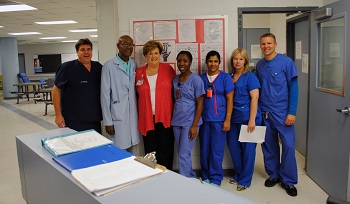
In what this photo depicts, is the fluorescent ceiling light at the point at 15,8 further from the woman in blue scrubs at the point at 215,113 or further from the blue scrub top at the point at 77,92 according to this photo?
the woman in blue scrubs at the point at 215,113

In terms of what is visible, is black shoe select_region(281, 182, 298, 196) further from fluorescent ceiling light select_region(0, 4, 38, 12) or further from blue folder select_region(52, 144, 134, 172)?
fluorescent ceiling light select_region(0, 4, 38, 12)

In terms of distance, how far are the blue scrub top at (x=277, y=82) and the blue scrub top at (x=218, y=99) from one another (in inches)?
13.4

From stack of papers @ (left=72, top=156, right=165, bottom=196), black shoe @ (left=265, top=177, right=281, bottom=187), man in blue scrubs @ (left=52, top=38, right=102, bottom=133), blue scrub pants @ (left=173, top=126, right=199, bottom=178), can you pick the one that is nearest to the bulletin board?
man in blue scrubs @ (left=52, top=38, right=102, bottom=133)

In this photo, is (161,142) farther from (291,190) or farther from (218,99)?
(291,190)

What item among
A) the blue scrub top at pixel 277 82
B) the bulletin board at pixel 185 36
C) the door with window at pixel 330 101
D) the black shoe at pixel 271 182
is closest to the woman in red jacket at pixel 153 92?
the bulletin board at pixel 185 36

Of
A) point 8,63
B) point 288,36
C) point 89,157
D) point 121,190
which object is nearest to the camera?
point 121,190

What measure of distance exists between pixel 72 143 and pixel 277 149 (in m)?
2.23

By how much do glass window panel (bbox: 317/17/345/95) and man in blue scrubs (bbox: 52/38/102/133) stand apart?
218 centimetres

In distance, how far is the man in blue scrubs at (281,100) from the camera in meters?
2.80

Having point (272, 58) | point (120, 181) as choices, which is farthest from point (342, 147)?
point (120, 181)

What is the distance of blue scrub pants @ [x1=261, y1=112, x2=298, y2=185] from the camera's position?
2854 millimetres

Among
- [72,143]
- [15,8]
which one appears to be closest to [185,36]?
[72,143]

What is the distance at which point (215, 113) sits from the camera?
9.43ft

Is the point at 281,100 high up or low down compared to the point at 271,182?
up
